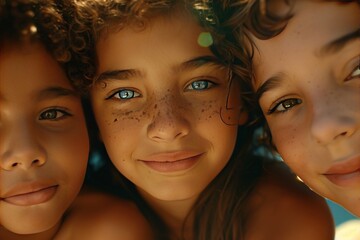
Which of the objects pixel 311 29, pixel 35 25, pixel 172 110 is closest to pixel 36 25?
pixel 35 25

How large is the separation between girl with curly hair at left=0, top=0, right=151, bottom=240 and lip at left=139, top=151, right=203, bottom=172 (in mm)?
182

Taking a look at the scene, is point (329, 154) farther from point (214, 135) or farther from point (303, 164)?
point (214, 135)

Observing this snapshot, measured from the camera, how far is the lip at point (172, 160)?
→ 60.4 inches

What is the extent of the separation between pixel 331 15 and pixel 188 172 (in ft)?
1.79

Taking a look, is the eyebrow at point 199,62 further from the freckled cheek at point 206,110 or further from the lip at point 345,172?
the lip at point 345,172

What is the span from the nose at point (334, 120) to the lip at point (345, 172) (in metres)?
0.07

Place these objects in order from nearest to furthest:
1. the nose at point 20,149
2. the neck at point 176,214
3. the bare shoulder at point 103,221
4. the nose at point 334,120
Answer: the nose at point 334,120, the nose at point 20,149, the bare shoulder at point 103,221, the neck at point 176,214

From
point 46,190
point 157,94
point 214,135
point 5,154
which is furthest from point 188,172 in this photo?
point 5,154

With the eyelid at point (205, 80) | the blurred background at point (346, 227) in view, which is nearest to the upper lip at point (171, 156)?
the eyelid at point (205, 80)

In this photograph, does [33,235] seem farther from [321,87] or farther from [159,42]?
[321,87]

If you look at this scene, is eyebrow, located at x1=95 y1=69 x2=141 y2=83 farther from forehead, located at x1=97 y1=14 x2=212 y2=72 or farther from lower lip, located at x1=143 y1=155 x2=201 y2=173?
lower lip, located at x1=143 y1=155 x2=201 y2=173

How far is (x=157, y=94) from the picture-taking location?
1.50 meters

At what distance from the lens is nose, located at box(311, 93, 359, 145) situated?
1291 millimetres

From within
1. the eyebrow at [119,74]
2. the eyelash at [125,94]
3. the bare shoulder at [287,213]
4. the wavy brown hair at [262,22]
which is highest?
the wavy brown hair at [262,22]
